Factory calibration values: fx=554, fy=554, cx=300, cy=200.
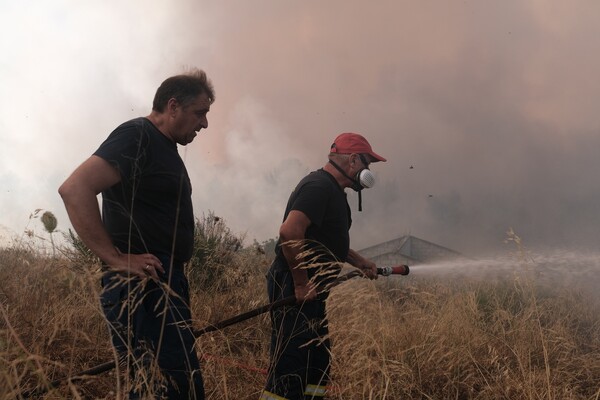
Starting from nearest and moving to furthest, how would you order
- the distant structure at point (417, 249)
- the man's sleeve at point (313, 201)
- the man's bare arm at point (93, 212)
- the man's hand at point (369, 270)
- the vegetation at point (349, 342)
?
the man's bare arm at point (93, 212) → the vegetation at point (349, 342) → the man's sleeve at point (313, 201) → the man's hand at point (369, 270) → the distant structure at point (417, 249)

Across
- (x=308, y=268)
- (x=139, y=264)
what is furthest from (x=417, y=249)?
(x=139, y=264)

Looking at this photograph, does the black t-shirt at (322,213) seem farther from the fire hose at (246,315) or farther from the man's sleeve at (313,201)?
the fire hose at (246,315)

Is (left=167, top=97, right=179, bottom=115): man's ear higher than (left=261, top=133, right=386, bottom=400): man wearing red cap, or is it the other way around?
(left=167, top=97, right=179, bottom=115): man's ear

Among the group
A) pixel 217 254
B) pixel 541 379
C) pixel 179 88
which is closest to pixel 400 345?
pixel 541 379

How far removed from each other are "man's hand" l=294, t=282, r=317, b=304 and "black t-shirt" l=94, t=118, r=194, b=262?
893mm

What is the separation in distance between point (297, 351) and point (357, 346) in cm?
103

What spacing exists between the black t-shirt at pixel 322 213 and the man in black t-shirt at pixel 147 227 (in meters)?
0.80

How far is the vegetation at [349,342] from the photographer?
3.02 metres

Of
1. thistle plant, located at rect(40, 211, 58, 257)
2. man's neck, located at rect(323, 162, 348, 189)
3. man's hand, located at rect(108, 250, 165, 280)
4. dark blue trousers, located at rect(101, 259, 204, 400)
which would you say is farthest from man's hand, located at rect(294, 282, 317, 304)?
thistle plant, located at rect(40, 211, 58, 257)

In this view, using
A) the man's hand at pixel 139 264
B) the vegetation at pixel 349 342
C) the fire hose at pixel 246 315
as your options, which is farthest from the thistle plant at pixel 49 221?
the man's hand at pixel 139 264

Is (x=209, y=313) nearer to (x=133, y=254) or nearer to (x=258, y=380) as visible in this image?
(x=258, y=380)

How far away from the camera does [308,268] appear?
336cm

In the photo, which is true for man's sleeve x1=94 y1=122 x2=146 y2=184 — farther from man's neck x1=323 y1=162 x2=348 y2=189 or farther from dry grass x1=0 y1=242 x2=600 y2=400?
man's neck x1=323 y1=162 x2=348 y2=189

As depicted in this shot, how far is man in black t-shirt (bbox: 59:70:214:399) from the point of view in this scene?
229cm
